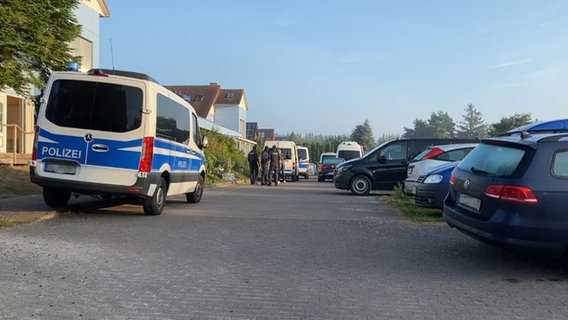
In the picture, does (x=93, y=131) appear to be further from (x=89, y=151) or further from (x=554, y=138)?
(x=554, y=138)

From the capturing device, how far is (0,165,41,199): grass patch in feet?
40.3

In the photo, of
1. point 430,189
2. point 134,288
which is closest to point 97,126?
point 134,288

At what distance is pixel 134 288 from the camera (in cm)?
484

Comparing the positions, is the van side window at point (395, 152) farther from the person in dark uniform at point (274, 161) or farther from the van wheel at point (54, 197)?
the van wheel at point (54, 197)

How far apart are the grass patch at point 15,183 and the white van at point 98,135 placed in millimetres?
3523

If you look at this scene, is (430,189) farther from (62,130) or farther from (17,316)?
(17,316)

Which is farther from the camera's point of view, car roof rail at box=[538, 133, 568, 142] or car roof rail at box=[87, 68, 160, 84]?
car roof rail at box=[87, 68, 160, 84]

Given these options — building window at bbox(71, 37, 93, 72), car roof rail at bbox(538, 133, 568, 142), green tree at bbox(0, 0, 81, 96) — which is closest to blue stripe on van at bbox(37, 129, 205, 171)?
green tree at bbox(0, 0, 81, 96)

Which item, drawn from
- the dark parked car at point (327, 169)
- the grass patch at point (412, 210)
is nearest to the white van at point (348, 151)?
the dark parked car at point (327, 169)

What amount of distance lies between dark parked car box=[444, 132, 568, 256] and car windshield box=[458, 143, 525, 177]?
2 centimetres

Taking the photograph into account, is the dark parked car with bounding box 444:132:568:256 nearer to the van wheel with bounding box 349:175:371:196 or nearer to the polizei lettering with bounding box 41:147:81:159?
the polizei lettering with bounding box 41:147:81:159

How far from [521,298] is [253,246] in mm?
3550

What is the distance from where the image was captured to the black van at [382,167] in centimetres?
1623

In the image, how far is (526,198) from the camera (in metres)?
5.41
